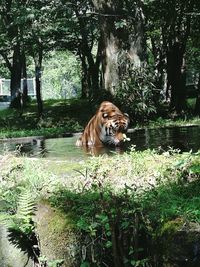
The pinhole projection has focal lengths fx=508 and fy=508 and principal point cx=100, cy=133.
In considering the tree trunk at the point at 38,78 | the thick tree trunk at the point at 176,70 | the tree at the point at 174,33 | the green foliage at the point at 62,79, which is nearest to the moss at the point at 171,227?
the tree at the point at 174,33

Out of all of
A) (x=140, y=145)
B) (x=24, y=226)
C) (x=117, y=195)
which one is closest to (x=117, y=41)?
(x=140, y=145)

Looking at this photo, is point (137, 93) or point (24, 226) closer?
point (24, 226)

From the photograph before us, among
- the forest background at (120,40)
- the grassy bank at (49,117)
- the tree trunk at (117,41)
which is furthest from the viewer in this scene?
the grassy bank at (49,117)

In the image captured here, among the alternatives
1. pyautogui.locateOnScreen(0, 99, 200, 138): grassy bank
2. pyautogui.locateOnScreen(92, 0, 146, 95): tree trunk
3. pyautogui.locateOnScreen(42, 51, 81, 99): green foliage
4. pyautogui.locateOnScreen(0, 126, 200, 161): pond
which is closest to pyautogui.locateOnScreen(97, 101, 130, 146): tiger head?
pyautogui.locateOnScreen(0, 126, 200, 161): pond

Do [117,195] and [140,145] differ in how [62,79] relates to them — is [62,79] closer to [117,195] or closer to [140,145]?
[140,145]

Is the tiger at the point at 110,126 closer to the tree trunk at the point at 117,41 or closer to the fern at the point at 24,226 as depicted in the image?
the fern at the point at 24,226

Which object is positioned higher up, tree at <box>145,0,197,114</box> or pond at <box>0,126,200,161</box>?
tree at <box>145,0,197,114</box>

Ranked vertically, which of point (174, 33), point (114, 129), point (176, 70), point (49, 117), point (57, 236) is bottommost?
point (49, 117)

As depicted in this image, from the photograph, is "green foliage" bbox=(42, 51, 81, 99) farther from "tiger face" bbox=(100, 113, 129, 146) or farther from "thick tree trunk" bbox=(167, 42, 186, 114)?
"tiger face" bbox=(100, 113, 129, 146)

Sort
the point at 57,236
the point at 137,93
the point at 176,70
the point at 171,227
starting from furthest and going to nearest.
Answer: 1. the point at 176,70
2. the point at 137,93
3. the point at 57,236
4. the point at 171,227

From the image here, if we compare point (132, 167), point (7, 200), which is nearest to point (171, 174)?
point (132, 167)

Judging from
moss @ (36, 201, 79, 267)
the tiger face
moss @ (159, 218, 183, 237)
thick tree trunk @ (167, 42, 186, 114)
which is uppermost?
thick tree trunk @ (167, 42, 186, 114)

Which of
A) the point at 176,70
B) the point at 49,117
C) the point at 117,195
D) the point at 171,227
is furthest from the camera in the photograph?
the point at 49,117

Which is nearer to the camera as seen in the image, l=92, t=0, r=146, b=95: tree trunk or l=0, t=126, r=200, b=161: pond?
l=0, t=126, r=200, b=161: pond
